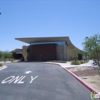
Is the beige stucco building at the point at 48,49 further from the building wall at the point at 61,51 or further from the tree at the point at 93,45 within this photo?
the tree at the point at 93,45

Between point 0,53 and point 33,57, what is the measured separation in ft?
62.3

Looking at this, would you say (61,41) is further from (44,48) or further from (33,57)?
(33,57)

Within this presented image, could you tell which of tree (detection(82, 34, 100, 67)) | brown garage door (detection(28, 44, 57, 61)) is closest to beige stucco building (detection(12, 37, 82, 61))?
brown garage door (detection(28, 44, 57, 61))

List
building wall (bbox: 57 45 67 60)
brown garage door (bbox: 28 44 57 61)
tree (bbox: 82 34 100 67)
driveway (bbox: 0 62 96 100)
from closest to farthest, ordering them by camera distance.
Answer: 1. driveway (bbox: 0 62 96 100)
2. tree (bbox: 82 34 100 67)
3. brown garage door (bbox: 28 44 57 61)
4. building wall (bbox: 57 45 67 60)

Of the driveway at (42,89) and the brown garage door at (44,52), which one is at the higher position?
the brown garage door at (44,52)

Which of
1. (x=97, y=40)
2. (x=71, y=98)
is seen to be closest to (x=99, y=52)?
(x=97, y=40)

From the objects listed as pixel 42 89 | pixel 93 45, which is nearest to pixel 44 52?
pixel 93 45

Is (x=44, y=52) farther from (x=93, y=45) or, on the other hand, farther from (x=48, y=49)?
(x=93, y=45)

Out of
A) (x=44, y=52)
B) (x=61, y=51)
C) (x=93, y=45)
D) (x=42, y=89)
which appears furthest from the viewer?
(x=61, y=51)

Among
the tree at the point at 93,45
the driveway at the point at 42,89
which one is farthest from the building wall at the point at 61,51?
the driveway at the point at 42,89

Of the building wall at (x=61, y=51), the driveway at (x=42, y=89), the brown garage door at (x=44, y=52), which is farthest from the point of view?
the building wall at (x=61, y=51)

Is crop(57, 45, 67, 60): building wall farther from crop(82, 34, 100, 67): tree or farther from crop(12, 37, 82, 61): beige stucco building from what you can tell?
crop(82, 34, 100, 67): tree

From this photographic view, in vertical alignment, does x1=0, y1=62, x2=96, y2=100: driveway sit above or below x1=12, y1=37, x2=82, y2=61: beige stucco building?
below

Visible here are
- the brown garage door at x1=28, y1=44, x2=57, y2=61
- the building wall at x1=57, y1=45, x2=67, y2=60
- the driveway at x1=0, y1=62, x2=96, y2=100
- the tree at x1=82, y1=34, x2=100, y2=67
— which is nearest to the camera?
the driveway at x1=0, y1=62, x2=96, y2=100
